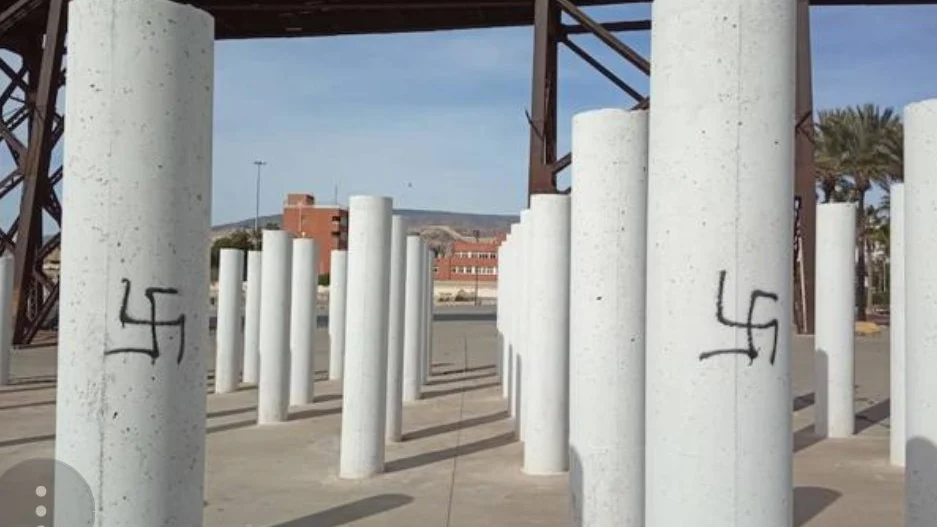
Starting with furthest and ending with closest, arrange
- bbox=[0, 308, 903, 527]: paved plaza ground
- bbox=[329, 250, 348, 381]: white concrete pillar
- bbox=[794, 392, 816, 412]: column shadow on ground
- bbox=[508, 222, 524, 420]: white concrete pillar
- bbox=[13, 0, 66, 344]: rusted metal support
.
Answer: bbox=[13, 0, 66, 344]: rusted metal support
bbox=[329, 250, 348, 381]: white concrete pillar
bbox=[794, 392, 816, 412]: column shadow on ground
bbox=[508, 222, 524, 420]: white concrete pillar
bbox=[0, 308, 903, 527]: paved plaza ground

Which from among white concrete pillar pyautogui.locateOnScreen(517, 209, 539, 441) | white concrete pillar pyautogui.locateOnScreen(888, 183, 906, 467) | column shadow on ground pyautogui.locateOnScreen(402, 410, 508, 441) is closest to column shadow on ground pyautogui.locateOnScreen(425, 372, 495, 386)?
column shadow on ground pyautogui.locateOnScreen(402, 410, 508, 441)

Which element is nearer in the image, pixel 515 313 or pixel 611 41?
pixel 515 313

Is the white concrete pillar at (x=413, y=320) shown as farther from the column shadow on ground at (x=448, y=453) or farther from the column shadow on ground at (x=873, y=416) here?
the column shadow on ground at (x=873, y=416)

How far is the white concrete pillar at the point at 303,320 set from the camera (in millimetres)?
13656

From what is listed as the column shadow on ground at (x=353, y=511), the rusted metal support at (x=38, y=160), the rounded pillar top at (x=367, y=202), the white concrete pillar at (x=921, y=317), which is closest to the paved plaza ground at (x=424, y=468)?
the column shadow on ground at (x=353, y=511)

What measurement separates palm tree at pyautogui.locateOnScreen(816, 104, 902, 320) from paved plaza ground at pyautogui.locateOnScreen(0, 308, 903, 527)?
79.3 ft

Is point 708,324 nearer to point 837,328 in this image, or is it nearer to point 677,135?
point 677,135

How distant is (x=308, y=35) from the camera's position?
27.5 metres

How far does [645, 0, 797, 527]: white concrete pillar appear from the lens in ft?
12.9

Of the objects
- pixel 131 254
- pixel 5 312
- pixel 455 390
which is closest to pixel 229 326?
pixel 455 390

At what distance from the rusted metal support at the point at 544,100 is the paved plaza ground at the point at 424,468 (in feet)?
16.3

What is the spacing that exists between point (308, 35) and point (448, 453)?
19946mm

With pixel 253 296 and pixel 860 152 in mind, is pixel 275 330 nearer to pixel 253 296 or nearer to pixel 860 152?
pixel 253 296

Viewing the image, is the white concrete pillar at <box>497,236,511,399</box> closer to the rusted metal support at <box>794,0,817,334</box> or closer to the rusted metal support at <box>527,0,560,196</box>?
the rusted metal support at <box>527,0,560,196</box>
